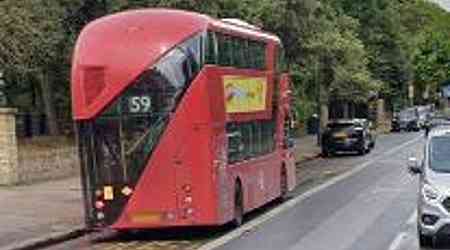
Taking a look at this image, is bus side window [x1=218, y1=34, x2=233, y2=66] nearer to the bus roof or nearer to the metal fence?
the bus roof

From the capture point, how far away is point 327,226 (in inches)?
819

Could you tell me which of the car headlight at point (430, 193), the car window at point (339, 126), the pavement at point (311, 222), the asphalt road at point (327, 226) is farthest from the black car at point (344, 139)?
the car headlight at point (430, 193)

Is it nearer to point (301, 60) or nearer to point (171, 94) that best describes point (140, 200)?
point (171, 94)

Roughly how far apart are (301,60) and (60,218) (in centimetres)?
2341

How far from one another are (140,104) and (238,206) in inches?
128

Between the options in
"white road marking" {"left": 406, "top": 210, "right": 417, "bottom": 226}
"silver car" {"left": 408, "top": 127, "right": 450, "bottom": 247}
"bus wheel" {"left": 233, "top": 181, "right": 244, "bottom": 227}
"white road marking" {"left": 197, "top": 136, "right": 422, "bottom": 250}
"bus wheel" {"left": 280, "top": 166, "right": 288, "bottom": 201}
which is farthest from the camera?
"bus wheel" {"left": 280, "top": 166, "right": 288, "bottom": 201}

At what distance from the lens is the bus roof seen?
19.6m

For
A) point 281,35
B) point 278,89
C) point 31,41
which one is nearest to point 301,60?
point 281,35

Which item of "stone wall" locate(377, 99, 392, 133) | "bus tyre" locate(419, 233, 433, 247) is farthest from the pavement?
"stone wall" locate(377, 99, 392, 133)

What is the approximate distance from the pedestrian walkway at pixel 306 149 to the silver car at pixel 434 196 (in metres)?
27.9

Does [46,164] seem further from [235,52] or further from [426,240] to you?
[426,240]

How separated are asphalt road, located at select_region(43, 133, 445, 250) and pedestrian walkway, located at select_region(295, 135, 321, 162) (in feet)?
49.2

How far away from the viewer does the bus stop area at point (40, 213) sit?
64.4 feet

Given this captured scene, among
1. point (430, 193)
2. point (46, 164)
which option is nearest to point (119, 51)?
point (430, 193)
